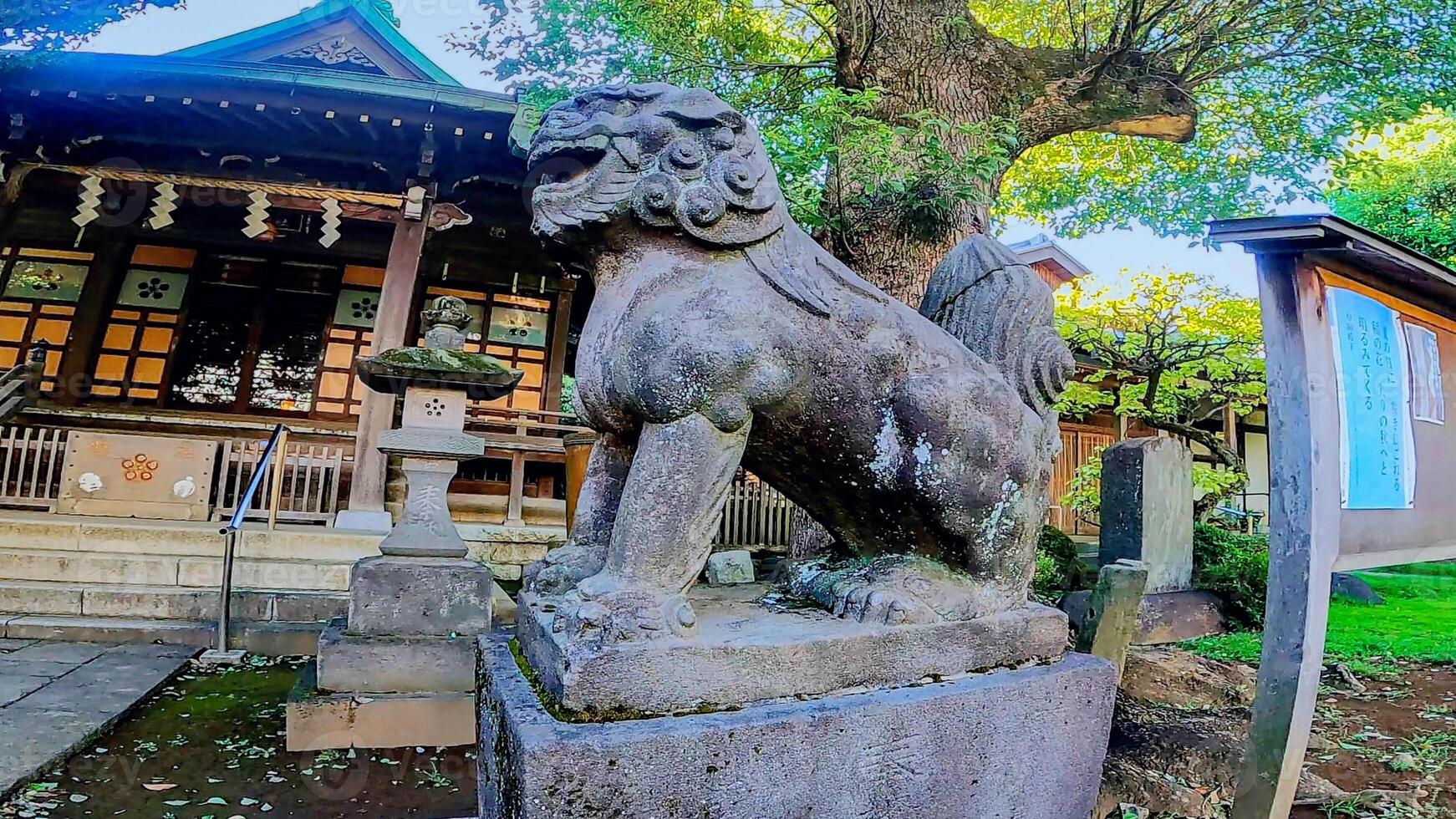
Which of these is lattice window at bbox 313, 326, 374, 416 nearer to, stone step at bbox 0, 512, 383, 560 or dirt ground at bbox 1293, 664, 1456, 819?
stone step at bbox 0, 512, 383, 560

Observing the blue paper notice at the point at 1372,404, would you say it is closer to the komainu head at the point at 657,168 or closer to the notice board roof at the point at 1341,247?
the notice board roof at the point at 1341,247

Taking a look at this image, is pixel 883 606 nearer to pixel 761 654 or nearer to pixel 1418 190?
pixel 761 654

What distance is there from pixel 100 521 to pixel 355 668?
4327 mm

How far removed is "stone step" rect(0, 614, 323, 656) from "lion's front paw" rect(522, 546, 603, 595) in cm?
410

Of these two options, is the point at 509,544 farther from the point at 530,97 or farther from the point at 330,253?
the point at 330,253

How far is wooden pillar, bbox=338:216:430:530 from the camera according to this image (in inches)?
274

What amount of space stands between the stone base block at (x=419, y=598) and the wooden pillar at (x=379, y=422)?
3327 mm

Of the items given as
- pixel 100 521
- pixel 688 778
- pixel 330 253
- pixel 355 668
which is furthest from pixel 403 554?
pixel 330 253

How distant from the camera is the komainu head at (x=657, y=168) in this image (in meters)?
1.55

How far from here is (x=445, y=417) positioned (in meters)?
4.30

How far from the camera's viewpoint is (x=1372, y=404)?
1963 mm

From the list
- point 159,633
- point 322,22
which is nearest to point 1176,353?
point 159,633

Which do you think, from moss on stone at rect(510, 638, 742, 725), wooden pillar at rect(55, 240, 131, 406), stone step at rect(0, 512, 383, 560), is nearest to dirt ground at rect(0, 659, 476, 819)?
moss on stone at rect(510, 638, 742, 725)

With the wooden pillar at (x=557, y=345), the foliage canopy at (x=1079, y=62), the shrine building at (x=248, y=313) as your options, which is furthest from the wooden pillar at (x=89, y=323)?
the foliage canopy at (x=1079, y=62)
